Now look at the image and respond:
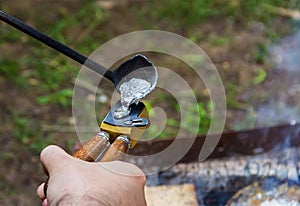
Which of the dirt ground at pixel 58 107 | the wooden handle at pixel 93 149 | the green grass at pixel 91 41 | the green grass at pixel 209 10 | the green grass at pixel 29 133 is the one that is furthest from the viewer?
the green grass at pixel 209 10

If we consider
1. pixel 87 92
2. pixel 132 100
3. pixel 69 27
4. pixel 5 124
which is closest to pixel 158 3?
pixel 69 27

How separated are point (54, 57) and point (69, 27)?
0.21 m

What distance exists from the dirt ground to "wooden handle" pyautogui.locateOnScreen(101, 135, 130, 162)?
851 millimetres

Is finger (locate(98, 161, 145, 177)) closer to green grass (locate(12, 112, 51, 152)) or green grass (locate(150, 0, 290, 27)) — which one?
green grass (locate(12, 112, 51, 152))

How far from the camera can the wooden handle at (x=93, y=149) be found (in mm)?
992

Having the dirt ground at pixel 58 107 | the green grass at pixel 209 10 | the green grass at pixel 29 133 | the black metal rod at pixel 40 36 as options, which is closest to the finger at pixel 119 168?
the black metal rod at pixel 40 36

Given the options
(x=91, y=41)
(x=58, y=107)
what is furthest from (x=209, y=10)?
(x=58, y=107)

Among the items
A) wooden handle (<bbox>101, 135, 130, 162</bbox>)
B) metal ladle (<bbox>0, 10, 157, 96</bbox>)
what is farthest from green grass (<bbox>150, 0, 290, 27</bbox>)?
wooden handle (<bbox>101, 135, 130, 162</bbox>)

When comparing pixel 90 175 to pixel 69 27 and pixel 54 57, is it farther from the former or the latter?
pixel 69 27

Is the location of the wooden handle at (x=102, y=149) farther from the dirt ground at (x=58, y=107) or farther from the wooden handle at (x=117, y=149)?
the dirt ground at (x=58, y=107)

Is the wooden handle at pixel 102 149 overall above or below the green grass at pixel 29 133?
above

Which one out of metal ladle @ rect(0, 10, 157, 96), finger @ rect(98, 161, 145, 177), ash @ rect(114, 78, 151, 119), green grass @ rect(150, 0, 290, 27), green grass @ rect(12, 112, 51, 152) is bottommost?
green grass @ rect(12, 112, 51, 152)

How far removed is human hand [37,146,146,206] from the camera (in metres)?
0.89

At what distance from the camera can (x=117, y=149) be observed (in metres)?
1.02
